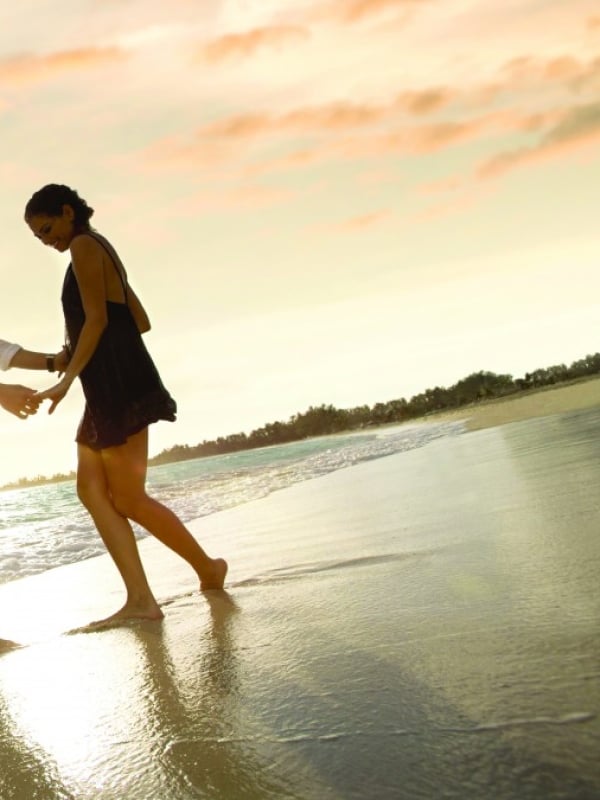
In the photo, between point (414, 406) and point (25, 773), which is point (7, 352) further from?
point (414, 406)

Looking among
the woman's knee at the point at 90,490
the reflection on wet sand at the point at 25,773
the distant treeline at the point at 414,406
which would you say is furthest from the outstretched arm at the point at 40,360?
the distant treeline at the point at 414,406

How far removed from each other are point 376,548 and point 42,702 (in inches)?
71.5

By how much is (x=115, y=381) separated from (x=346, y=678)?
2.06 m

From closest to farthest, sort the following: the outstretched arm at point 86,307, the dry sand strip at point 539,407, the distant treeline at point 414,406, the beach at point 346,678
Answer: the beach at point 346,678 < the outstretched arm at point 86,307 < the dry sand strip at point 539,407 < the distant treeline at point 414,406

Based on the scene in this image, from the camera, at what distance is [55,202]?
368 cm

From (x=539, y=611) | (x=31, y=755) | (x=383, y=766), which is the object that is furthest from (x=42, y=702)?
(x=539, y=611)

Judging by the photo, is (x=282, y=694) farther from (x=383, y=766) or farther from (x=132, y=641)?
(x=132, y=641)

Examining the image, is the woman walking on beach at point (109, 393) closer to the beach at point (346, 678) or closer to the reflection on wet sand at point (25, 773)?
the beach at point (346, 678)

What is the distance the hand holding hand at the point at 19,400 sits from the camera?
3.70 metres

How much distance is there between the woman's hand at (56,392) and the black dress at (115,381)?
0.10 meters

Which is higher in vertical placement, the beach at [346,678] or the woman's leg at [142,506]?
the woman's leg at [142,506]

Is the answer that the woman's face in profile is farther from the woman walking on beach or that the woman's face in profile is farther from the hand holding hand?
the hand holding hand

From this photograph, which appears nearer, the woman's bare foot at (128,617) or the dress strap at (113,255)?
the woman's bare foot at (128,617)

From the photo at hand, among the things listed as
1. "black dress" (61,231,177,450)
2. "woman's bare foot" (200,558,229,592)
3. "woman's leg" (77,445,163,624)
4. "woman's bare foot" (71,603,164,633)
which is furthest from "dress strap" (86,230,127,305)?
"woman's bare foot" (71,603,164,633)
